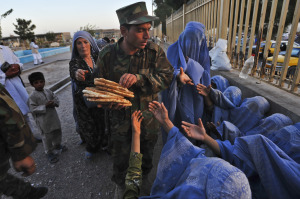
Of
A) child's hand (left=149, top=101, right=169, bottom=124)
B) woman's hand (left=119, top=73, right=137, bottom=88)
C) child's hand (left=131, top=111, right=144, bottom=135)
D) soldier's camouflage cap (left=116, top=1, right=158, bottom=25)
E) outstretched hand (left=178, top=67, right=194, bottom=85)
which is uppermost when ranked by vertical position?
soldier's camouflage cap (left=116, top=1, right=158, bottom=25)

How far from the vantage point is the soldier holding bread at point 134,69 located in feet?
5.12

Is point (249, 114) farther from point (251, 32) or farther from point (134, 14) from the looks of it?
point (251, 32)

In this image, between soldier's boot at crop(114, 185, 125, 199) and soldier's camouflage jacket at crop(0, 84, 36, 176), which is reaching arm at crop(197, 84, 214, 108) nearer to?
soldier's boot at crop(114, 185, 125, 199)

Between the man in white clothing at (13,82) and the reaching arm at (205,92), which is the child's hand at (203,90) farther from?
the man in white clothing at (13,82)

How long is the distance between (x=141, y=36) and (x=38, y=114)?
6.83 feet

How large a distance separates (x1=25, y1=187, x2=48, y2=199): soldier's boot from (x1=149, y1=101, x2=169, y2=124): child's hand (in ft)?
5.46

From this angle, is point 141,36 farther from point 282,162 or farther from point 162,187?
point 282,162

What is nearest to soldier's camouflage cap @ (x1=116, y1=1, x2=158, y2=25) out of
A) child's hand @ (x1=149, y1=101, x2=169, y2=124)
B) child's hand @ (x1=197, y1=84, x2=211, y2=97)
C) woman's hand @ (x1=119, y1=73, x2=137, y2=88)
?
woman's hand @ (x1=119, y1=73, x2=137, y2=88)

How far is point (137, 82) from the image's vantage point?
1.56 meters

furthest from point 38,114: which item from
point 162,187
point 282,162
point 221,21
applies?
point 221,21

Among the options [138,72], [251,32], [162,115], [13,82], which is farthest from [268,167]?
[13,82]

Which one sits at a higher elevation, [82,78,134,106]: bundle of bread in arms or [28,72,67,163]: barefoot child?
[82,78,134,106]: bundle of bread in arms

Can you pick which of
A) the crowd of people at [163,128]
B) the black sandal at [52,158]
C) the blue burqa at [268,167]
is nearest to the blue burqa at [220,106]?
the crowd of people at [163,128]

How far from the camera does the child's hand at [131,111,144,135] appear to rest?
158 centimetres
